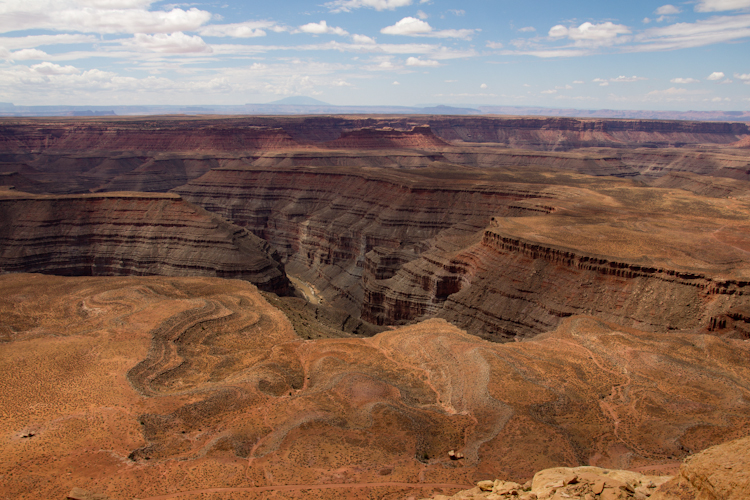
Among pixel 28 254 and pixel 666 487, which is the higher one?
pixel 666 487

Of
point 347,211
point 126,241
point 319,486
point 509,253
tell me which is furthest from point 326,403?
point 347,211

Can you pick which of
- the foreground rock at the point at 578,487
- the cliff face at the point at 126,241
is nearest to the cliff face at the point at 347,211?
the cliff face at the point at 126,241

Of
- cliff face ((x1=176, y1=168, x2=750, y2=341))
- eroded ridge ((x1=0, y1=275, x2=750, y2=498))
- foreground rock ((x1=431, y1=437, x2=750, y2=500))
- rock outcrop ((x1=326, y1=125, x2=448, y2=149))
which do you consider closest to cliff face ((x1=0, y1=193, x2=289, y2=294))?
cliff face ((x1=176, y1=168, x2=750, y2=341))

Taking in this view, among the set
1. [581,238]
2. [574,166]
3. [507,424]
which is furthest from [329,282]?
[574,166]

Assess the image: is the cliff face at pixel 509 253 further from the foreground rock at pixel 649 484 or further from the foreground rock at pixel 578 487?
the foreground rock at pixel 649 484

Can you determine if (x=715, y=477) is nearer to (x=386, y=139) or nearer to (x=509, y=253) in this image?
(x=509, y=253)

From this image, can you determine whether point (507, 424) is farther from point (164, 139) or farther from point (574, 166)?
point (164, 139)
